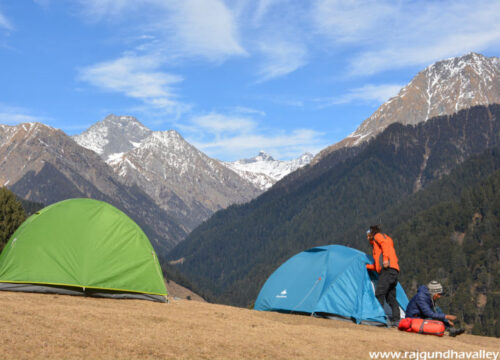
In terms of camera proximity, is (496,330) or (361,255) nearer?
(361,255)

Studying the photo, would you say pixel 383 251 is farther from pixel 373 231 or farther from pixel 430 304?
pixel 430 304

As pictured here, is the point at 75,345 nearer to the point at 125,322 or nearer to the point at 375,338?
the point at 125,322

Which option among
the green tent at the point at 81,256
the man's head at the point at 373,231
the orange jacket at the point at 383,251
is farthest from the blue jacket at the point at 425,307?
the green tent at the point at 81,256

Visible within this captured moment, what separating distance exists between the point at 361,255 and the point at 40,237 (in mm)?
14609

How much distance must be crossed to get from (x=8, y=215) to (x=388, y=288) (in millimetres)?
70913

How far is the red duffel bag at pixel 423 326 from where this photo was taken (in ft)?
62.3

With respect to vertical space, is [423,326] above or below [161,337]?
above

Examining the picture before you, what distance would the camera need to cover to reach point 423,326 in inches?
763

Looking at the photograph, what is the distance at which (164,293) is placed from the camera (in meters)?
25.1

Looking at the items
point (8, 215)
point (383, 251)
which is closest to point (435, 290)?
point (383, 251)

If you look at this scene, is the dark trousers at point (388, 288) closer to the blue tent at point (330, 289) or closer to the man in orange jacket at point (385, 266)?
the man in orange jacket at point (385, 266)

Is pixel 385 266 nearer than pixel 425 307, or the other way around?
pixel 425 307

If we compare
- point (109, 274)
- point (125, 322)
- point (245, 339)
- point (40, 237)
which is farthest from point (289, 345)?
point (40, 237)

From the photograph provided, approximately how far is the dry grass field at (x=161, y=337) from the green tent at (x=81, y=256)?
6.21 ft
